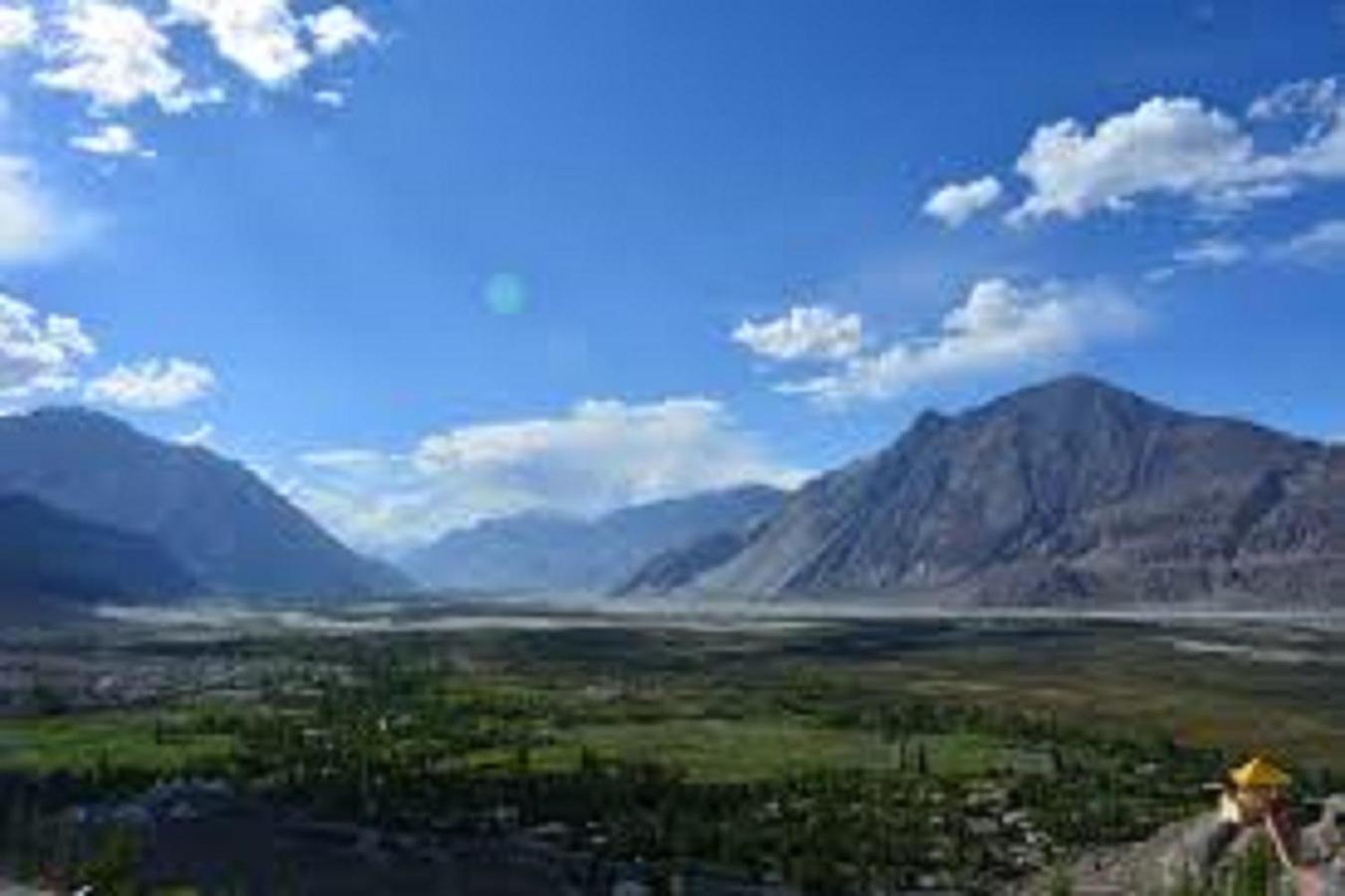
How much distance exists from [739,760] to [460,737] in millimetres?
20677

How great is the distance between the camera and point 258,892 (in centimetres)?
10050

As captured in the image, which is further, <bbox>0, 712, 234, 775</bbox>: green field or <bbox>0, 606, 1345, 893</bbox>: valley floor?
<bbox>0, 712, 234, 775</bbox>: green field

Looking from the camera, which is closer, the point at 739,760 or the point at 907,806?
the point at 907,806

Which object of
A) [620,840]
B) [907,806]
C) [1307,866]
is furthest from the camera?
[907,806]

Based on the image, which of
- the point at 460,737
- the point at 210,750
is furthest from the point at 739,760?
the point at 210,750

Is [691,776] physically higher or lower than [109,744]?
lower

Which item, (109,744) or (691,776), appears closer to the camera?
(691,776)

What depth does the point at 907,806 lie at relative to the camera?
130 meters

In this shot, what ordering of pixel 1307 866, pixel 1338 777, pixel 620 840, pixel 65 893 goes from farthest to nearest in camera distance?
pixel 1338 777 → pixel 620 840 → pixel 1307 866 → pixel 65 893

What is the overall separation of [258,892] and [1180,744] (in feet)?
311

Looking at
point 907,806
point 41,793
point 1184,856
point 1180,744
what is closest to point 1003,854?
point 907,806

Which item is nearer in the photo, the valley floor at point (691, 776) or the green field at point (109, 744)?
the valley floor at point (691, 776)

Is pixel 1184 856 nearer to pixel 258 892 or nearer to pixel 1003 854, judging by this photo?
pixel 1003 854

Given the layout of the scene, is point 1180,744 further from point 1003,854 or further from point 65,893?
point 65,893
